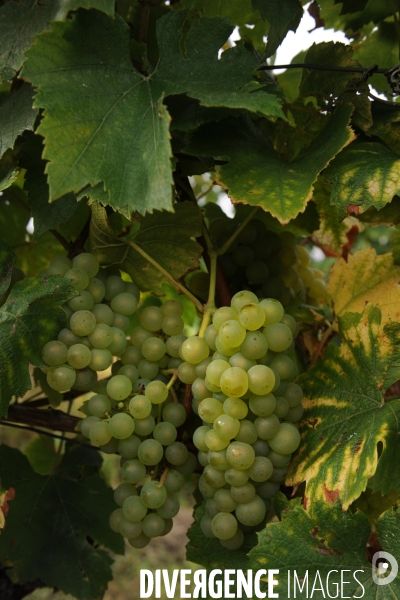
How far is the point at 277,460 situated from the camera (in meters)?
0.73

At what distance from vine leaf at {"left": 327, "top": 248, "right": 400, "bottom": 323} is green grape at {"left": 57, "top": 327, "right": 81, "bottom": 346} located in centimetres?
46

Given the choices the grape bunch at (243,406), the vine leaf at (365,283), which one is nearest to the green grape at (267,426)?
the grape bunch at (243,406)

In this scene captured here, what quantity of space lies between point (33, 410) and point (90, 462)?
0.85 ft

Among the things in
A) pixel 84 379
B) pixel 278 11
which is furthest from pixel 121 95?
pixel 84 379

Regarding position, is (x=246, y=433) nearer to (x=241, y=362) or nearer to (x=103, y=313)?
(x=241, y=362)

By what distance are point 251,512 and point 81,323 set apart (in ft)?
1.05

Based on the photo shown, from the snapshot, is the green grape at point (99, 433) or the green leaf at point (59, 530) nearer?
the green grape at point (99, 433)

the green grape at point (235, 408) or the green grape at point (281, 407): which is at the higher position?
the green grape at point (235, 408)

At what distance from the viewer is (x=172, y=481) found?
77 cm

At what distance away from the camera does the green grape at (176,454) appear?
30.0 inches

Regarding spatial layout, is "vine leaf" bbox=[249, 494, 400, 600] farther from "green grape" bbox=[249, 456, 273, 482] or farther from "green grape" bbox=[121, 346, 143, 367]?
"green grape" bbox=[121, 346, 143, 367]

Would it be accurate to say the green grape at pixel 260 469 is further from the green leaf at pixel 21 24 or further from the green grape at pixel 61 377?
the green leaf at pixel 21 24

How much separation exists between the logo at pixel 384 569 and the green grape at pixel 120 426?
34 centimetres

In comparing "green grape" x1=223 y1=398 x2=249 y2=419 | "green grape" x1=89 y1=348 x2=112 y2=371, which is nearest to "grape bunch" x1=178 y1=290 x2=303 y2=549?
"green grape" x1=223 y1=398 x2=249 y2=419
